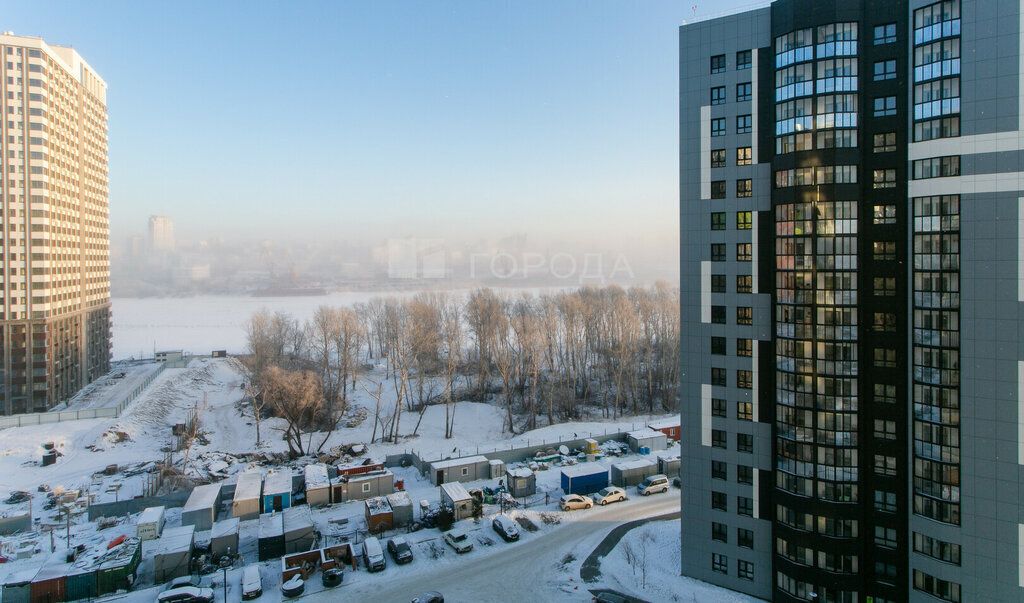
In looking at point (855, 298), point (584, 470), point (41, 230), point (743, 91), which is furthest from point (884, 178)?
point (41, 230)

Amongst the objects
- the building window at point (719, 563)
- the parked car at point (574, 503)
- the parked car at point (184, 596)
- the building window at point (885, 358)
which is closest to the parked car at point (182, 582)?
the parked car at point (184, 596)

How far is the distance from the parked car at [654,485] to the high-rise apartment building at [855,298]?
8426mm

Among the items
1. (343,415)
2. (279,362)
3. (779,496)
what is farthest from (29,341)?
(779,496)

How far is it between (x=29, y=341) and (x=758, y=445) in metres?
53.1

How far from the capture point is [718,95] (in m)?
20.3

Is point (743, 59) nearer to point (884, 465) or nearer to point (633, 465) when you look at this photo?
point (884, 465)

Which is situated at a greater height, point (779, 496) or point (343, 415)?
point (779, 496)

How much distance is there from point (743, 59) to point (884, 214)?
7.54 m

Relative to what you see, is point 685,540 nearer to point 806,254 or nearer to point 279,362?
point 806,254

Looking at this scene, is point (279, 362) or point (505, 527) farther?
point (279, 362)

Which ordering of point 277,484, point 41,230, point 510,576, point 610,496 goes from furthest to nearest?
→ point 41,230 → point 610,496 → point 277,484 → point 510,576

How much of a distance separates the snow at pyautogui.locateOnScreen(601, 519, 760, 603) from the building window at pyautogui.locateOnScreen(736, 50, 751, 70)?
19865 mm

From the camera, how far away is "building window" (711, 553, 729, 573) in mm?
20547

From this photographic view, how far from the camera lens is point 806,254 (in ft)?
60.1
